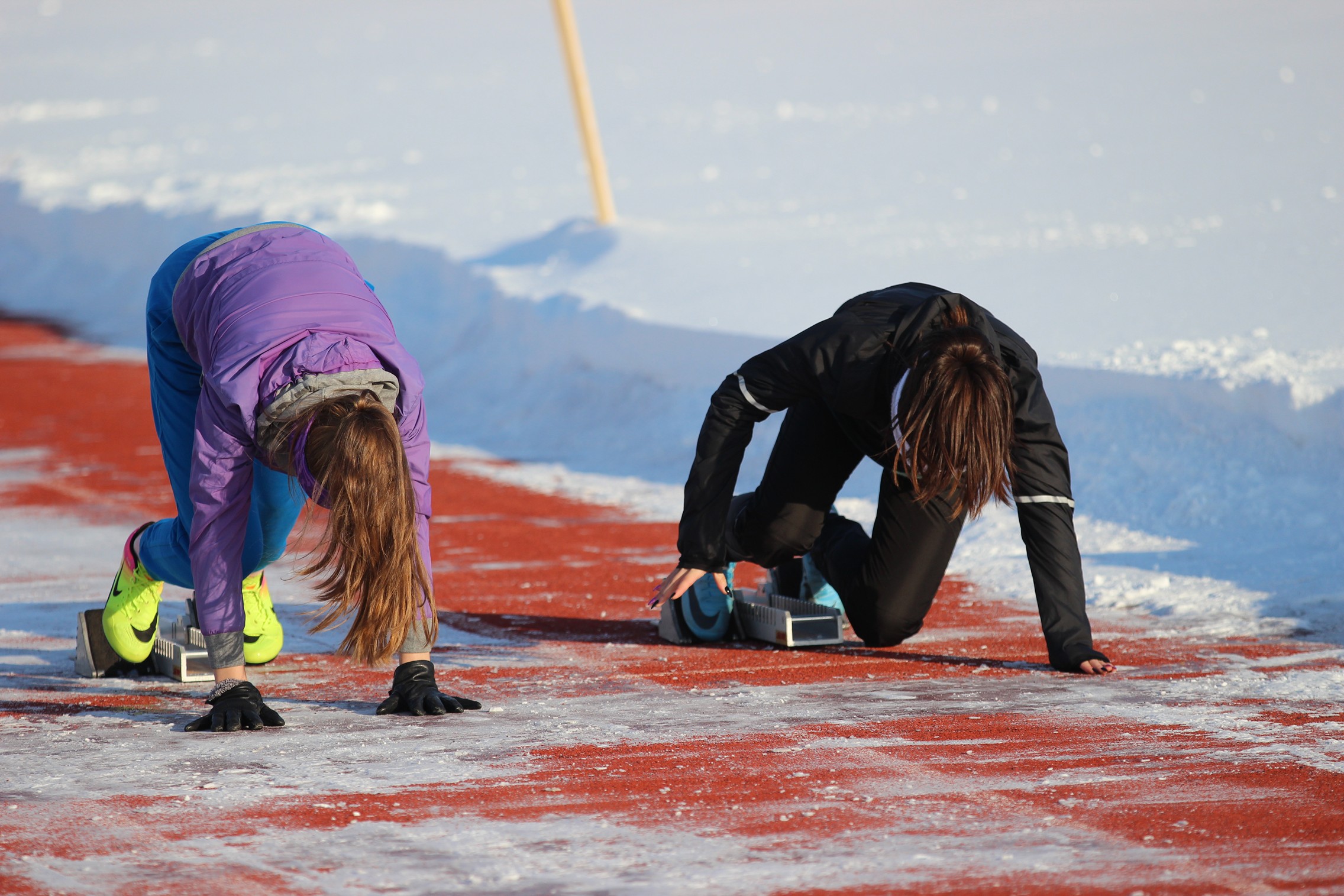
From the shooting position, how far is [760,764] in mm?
3676

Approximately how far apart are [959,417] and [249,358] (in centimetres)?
181

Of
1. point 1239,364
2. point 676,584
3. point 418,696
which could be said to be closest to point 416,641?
point 418,696

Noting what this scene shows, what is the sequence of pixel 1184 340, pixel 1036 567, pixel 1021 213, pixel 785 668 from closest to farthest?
pixel 1036 567
pixel 785 668
pixel 1184 340
pixel 1021 213

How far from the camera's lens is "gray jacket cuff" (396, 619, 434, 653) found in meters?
4.10

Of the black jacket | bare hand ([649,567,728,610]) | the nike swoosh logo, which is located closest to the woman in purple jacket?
the nike swoosh logo

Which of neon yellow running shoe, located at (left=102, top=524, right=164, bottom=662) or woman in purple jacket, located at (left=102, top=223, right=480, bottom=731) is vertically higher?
woman in purple jacket, located at (left=102, top=223, right=480, bottom=731)

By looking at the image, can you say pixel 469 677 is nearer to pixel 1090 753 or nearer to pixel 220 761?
pixel 220 761

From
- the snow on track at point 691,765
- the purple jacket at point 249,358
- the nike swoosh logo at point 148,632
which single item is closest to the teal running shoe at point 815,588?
the snow on track at point 691,765

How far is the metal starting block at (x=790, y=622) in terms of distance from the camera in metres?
5.00

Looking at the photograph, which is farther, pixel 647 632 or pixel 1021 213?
pixel 1021 213

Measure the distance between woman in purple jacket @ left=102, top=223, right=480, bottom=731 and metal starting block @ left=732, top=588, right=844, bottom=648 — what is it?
1199 millimetres

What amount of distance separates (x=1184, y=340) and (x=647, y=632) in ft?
17.0

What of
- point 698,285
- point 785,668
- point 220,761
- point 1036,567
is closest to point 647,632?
point 785,668

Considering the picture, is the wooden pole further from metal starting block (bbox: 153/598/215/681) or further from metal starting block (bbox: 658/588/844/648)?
metal starting block (bbox: 153/598/215/681)
